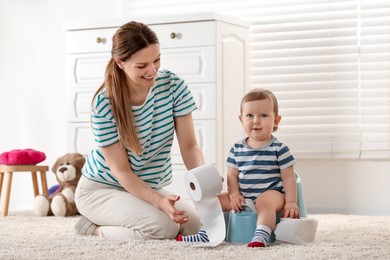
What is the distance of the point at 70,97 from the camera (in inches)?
141

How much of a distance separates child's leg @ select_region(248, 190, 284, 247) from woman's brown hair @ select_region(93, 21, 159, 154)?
0.44m

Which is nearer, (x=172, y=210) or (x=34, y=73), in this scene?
(x=172, y=210)

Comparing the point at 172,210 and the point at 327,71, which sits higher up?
the point at 327,71

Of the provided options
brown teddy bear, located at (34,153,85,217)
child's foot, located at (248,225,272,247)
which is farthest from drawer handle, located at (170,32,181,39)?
child's foot, located at (248,225,272,247)

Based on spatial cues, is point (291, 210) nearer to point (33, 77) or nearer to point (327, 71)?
point (327, 71)

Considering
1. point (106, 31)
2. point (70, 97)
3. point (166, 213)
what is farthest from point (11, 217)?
point (166, 213)

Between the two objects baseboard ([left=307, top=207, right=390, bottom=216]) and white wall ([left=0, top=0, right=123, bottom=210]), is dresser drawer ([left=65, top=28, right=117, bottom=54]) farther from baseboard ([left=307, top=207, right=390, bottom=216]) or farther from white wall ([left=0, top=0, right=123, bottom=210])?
baseboard ([left=307, top=207, right=390, bottom=216])

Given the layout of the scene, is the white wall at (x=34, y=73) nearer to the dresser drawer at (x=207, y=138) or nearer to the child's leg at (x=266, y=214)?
the dresser drawer at (x=207, y=138)

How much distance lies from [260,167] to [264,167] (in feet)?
0.04

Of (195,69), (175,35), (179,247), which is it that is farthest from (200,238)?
(175,35)

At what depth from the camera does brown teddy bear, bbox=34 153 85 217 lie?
3369mm

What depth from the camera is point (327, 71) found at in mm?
3582

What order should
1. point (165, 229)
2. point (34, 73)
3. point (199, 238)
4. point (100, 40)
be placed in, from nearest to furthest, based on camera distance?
1. point (199, 238)
2. point (165, 229)
3. point (100, 40)
4. point (34, 73)

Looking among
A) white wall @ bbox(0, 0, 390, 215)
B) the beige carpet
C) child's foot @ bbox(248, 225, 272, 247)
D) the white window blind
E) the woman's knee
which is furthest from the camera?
white wall @ bbox(0, 0, 390, 215)
